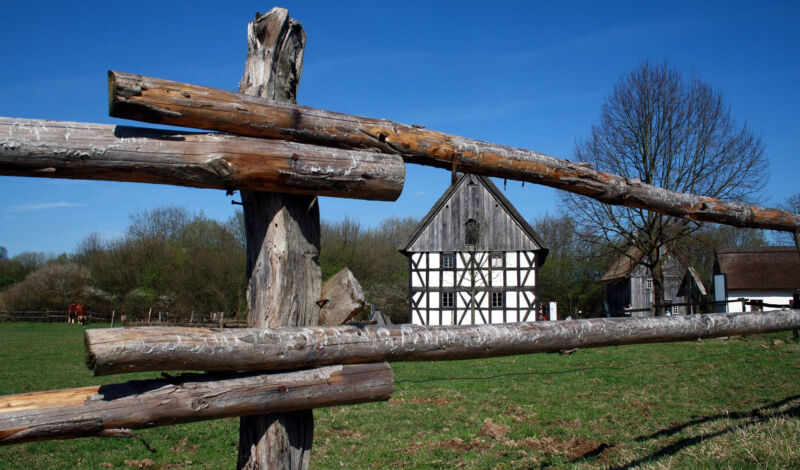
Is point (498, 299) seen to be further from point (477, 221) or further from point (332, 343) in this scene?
point (332, 343)

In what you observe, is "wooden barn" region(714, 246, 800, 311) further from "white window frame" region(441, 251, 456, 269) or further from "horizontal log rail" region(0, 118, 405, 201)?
"horizontal log rail" region(0, 118, 405, 201)

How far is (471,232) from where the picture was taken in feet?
86.7

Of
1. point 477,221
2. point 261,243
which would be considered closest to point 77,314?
point 477,221

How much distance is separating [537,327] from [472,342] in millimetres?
559

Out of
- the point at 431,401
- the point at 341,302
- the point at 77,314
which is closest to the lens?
the point at 341,302

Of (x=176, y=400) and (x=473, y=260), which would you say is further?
(x=473, y=260)

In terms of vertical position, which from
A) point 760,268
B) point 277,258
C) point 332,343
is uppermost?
point 760,268

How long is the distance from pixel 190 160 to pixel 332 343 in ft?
3.58

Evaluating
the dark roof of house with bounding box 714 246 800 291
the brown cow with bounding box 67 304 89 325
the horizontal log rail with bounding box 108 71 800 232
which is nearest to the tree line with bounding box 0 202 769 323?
the brown cow with bounding box 67 304 89 325

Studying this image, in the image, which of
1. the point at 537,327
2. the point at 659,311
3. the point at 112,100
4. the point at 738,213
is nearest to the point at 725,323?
the point at 738,213

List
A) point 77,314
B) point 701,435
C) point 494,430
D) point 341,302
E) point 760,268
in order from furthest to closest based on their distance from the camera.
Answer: point 77,314
point 760,268
point 494,430
point 701,435
point 341,302

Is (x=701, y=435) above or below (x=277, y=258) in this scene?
below

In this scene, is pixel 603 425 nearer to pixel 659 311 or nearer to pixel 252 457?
pixel 252 457

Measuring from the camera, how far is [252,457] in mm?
2730
